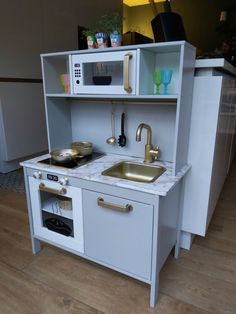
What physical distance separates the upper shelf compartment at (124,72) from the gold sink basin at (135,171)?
455 millimetres

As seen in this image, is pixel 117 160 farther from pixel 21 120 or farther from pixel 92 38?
pixel 21 120

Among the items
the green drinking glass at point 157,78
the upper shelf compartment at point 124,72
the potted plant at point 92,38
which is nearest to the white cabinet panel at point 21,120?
the upper shelf compartment at point 124,72

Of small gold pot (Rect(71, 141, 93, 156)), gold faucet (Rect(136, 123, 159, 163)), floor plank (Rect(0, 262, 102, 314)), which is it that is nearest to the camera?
floor plank (Rect(0, 262, 102, 314))

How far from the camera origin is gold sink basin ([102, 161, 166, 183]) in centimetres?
153

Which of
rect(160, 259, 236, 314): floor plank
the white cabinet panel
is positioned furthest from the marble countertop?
the white cabinet panel

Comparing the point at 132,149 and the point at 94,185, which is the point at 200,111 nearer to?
the point at 132,149

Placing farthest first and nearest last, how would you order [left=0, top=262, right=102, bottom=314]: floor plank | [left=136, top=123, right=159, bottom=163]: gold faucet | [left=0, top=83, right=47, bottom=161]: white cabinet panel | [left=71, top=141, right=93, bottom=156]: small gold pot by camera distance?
1. [left=0, top=83, right=47, bottom=161]: white cabinet panel
2. [left=71, top=141, right=93, bottom=156]: small gold pot
3. [left=136, top=123, right=159, bottom=163]: gold faucet
4. [left=0, top=262, right=102, bottom=314]: floor plank

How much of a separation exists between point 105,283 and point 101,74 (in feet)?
4.16

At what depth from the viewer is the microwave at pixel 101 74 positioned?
4.20 feet

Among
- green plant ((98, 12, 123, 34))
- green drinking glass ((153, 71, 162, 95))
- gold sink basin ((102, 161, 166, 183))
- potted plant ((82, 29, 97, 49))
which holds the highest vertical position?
green plant ((98, 12, 123, 34))

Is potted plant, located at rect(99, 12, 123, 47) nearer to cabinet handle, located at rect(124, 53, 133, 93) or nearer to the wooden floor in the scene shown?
Answer: cabinet handle, located at rect(124, 53, 133, 93)

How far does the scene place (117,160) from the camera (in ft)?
5.44

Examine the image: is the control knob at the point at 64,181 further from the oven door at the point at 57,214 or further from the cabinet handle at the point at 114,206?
the cabinet handle at the point at 114,206

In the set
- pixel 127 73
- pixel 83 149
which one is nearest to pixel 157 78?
pixel 127 73
